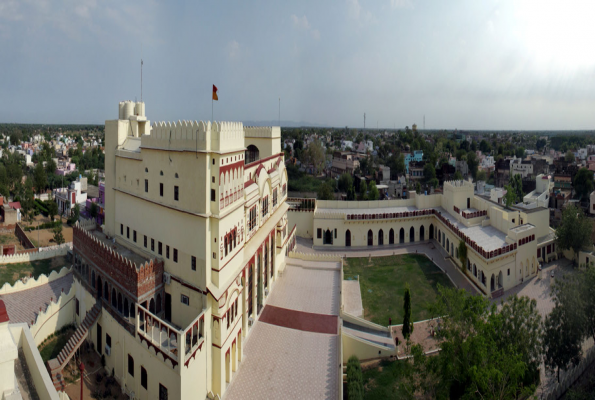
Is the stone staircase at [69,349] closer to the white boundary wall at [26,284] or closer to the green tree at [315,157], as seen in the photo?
the white boundary wall at [26,284]

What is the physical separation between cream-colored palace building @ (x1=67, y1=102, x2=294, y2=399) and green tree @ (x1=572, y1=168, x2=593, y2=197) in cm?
5273

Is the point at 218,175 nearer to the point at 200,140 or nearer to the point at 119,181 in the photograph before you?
the point at 200,140

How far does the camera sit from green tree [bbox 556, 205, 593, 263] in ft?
109

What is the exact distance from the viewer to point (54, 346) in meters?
21.3

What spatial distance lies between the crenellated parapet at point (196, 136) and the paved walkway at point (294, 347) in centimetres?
1053

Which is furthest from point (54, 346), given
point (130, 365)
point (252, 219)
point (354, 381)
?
point (354, 381)

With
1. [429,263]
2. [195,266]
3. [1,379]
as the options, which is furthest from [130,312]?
[429,263]

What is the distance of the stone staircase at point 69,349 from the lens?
58.0ft

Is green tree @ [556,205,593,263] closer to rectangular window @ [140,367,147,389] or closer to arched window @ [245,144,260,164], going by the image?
arched window @ [245,144,260,164]

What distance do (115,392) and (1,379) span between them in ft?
35.5

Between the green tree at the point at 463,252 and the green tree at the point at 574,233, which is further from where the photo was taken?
the green tree at the point at 574,233

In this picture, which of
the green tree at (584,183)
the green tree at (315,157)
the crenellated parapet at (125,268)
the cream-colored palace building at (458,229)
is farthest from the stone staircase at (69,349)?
the green tree at (315,157)

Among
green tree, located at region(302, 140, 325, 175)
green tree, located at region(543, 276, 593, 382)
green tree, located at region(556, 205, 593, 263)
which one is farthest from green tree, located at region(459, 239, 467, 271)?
green tree, located at region(302, 140, 325, 175)

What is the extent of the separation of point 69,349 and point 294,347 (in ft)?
35.9
